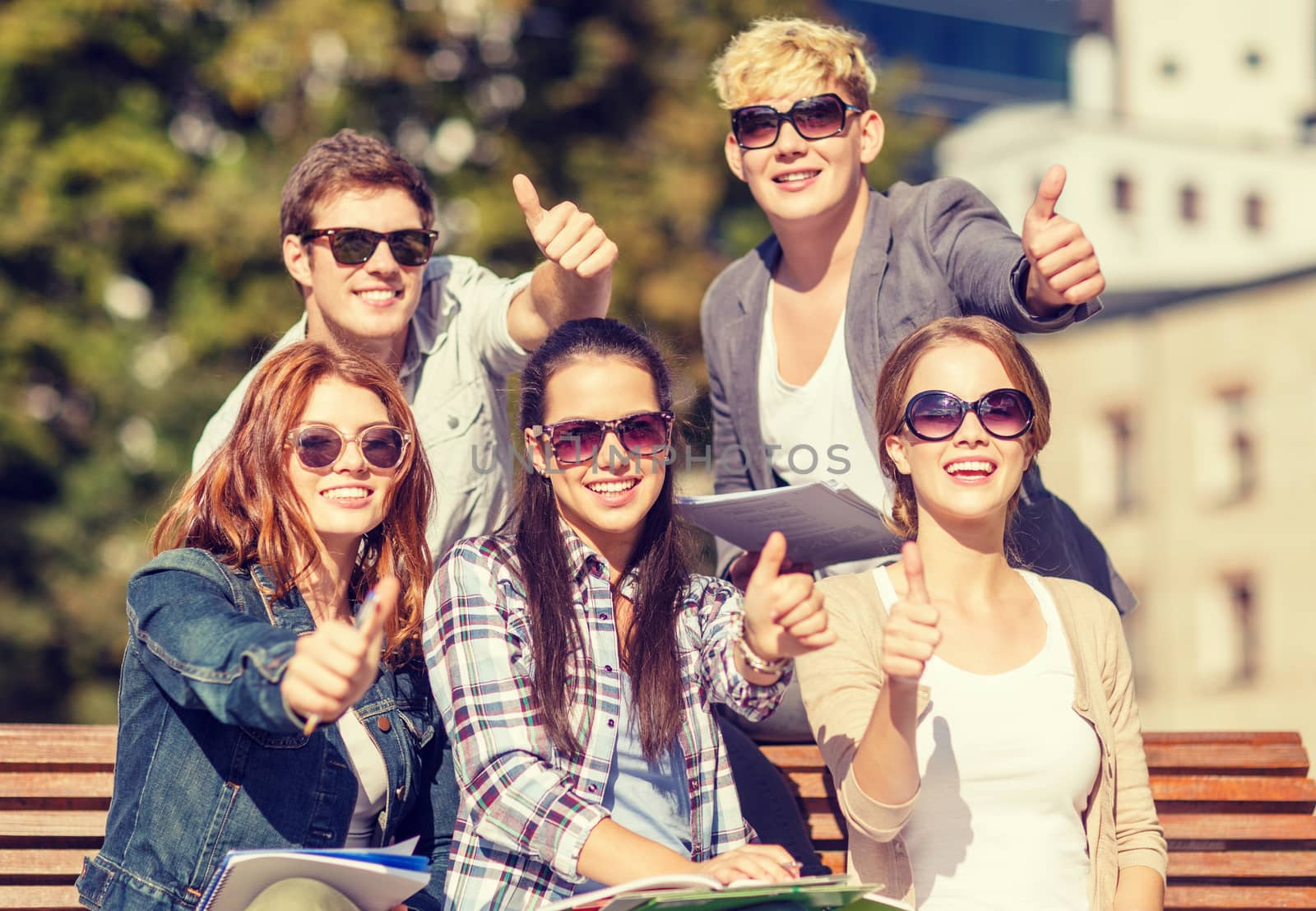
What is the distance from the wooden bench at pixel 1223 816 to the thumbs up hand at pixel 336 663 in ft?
6.14

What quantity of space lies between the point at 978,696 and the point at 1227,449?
27.6 m

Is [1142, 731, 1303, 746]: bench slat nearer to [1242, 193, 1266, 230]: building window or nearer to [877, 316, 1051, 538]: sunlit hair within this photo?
[877, 316, 1051, 538]: sunlit hair

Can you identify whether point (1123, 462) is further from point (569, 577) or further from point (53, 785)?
point (569, 577)

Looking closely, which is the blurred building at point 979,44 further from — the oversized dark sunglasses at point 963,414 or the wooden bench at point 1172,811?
the oversized dark sunglasses at point 963,414

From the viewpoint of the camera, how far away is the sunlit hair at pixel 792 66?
4.90 meters

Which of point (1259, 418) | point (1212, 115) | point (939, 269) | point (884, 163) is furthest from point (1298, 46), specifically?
point (939, 269)

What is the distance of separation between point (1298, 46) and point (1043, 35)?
1484 cm

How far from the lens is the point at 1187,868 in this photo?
471 cm

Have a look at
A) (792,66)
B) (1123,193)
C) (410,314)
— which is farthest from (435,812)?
(1123,193)

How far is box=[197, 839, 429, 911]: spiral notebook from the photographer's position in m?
3.16

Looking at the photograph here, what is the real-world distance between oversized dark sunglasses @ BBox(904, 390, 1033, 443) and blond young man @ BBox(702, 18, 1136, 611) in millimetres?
705

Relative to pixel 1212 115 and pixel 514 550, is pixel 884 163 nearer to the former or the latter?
pixel 514 550

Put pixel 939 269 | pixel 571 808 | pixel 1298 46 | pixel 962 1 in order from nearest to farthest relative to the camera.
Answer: pixel 571 808
pixel 939 269
pixel 1298 46
pixel 962 1

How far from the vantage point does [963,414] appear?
375 cm
